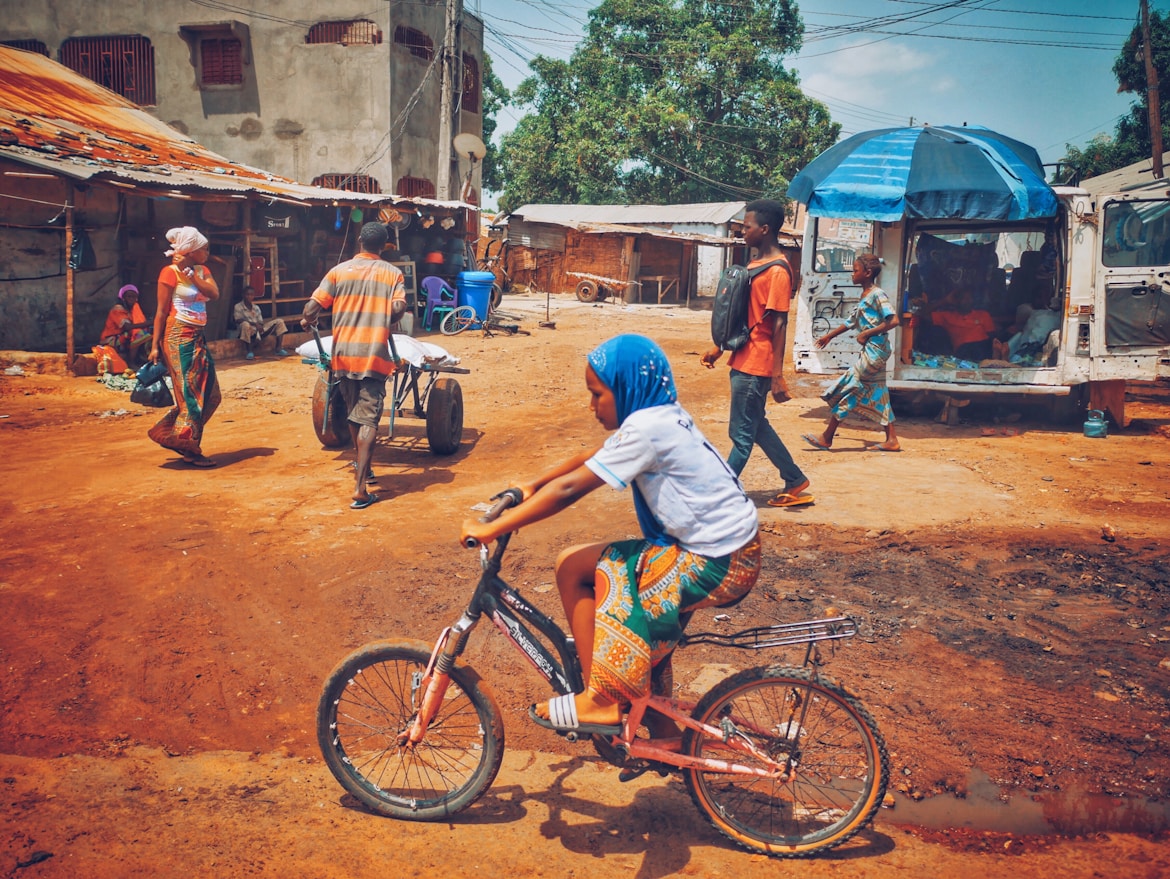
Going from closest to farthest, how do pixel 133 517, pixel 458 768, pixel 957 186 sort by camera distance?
pixel 458 768, pixel 133 517, pixel 957 186

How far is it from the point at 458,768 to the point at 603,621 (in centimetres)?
99

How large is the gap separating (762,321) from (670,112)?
3419 cm

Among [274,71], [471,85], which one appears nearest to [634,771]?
[274,71]

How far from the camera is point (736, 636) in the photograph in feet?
9.55

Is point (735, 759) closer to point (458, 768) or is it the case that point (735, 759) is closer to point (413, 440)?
point (458, 768)

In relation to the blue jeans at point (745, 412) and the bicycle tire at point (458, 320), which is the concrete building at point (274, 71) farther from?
the blue jeans at point (745, 412)

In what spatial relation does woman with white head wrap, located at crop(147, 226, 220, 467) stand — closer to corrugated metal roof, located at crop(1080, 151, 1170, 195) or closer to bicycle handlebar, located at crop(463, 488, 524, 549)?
bicycle handlebar, located at crop(463, 488, 524, 549)

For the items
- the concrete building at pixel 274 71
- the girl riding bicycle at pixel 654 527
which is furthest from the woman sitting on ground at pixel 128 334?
the girl riding bicycle at pixel 654 527

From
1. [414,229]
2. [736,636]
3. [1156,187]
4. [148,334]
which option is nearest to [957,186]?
[1156,187]

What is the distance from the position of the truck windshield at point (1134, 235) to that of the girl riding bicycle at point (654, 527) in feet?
27.6

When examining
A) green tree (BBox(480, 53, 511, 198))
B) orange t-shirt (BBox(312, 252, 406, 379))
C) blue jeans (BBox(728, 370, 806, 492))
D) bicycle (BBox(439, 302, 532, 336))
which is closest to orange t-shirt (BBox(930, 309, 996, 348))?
blue jeans (BBox(728, 370, 806, 492))

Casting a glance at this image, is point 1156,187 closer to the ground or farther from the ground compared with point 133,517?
farther from the ground

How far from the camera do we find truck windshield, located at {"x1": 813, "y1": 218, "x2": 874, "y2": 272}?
399 inches

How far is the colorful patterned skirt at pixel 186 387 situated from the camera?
23.9 feet
